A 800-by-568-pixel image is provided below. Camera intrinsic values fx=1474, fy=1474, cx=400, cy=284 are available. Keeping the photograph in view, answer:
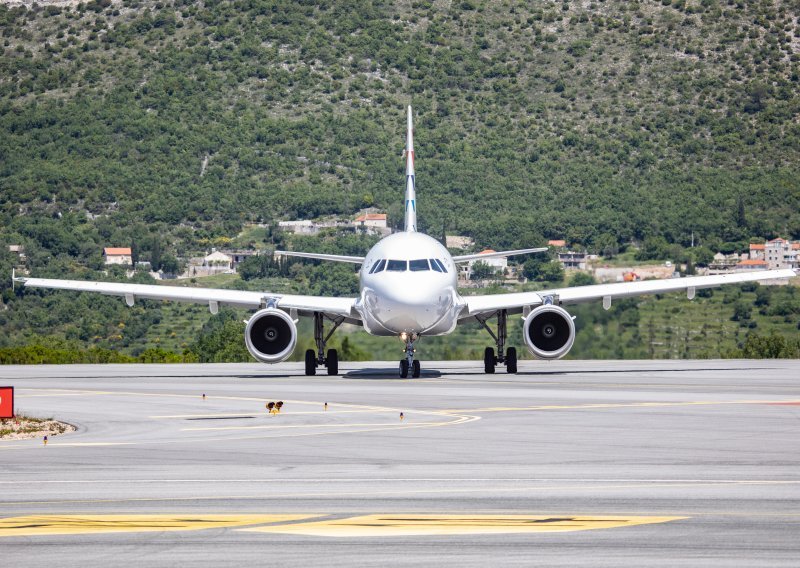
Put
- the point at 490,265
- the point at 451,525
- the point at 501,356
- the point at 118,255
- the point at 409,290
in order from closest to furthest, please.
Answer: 1. the point at 451,525
2. the point at 409,290
3. the point at 501,356
4. the point at 490,265
5. the point at 118,255

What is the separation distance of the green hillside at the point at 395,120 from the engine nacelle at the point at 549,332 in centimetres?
7960

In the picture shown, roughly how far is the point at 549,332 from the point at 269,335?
28.2ft

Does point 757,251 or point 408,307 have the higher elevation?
point 757,251

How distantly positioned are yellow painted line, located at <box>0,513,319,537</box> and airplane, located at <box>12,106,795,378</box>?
26.3 m

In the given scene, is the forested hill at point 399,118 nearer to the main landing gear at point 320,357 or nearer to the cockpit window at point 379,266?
the main landing gear at point 320,357

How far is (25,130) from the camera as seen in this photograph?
529 feet

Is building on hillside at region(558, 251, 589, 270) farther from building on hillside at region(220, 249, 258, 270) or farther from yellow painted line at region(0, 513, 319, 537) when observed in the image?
yellow painted line at region(0, 513, 319, 537)

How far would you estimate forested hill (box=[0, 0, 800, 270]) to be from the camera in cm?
13875

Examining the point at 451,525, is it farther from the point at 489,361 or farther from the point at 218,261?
the point at 218,261

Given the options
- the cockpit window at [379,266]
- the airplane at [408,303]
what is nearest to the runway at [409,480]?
the airplane at [408,303]

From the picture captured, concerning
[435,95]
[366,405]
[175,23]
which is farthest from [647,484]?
[175,23]

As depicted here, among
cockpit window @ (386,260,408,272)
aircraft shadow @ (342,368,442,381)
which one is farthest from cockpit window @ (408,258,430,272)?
aircraft shadow @ (342,368,442,381)

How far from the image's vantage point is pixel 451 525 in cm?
1438

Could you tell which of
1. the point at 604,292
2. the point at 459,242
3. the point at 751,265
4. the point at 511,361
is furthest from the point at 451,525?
the point at 459,242
